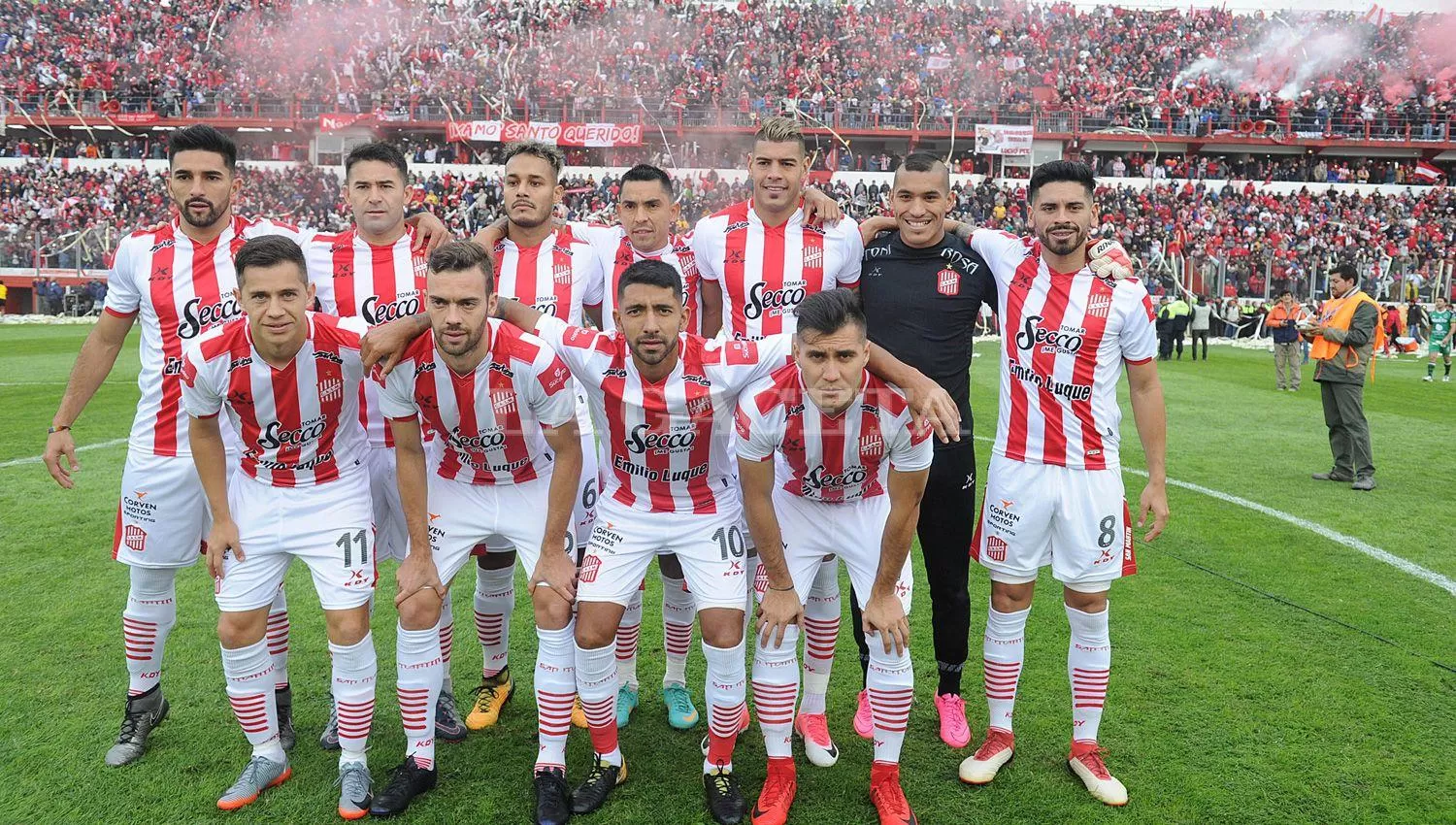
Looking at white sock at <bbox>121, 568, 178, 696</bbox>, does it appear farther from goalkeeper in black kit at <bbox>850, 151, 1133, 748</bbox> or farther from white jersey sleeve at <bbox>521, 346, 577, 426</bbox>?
goalkeeper in black kit at <bbox>850, 151, 1133, 748</bbox>

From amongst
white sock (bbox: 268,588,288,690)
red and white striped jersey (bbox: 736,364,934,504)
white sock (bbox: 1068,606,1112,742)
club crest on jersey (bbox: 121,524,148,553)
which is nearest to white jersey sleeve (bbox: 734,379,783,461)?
red and white striped jersey (bbox: 736,364,934,504)

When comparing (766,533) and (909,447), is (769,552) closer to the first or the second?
(766,533)

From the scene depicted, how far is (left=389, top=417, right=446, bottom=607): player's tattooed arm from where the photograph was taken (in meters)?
3.62

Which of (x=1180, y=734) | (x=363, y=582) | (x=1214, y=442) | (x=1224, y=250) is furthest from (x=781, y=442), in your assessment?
(x=1224, y=250)

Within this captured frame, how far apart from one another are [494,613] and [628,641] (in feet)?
2.05

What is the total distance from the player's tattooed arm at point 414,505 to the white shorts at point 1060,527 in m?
2.24

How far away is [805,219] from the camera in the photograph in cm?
433

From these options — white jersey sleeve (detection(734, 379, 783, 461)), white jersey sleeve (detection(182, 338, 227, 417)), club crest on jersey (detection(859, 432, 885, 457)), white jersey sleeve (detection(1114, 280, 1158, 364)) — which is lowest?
club crest on jersey (detection(859, 432, 885, 457))

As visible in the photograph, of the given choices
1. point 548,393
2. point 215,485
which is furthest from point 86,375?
point 548,393

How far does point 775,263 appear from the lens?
14.1 feet

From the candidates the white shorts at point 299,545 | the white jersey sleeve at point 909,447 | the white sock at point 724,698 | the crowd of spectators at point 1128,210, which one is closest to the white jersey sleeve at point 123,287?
the white shorts at point 299,545

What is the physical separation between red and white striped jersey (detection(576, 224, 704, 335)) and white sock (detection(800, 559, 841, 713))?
1.41 m

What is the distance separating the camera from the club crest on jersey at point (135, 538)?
3.94 metres

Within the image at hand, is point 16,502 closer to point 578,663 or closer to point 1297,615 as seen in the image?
point 578,663
